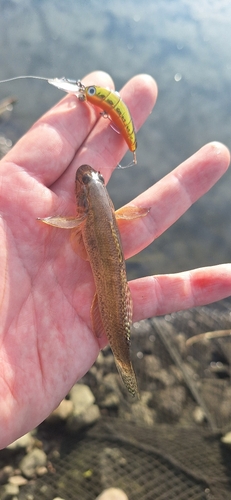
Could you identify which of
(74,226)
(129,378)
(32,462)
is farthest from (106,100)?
(32,462)

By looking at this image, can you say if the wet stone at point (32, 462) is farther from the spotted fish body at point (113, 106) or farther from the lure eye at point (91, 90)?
the lure eye at point (91, 90)

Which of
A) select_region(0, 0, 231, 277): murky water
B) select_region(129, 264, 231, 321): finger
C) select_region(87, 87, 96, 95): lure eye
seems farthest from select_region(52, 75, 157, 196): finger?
select_region(0, 0, 231, 277): murky water

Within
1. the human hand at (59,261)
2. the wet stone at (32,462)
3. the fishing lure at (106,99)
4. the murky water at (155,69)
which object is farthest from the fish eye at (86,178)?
the murky water at (155,69)

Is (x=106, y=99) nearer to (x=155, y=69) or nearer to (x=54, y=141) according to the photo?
(x=54, y=141)

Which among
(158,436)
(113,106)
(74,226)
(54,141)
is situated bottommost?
(158,436)

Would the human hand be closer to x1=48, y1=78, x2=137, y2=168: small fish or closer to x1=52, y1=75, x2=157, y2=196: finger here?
x1=52, y1=75, x2=157, y2=196: finger
